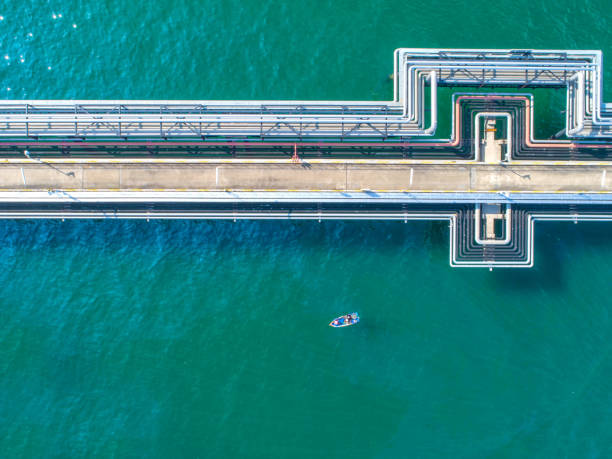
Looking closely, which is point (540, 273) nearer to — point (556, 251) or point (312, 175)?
point (556, 251)

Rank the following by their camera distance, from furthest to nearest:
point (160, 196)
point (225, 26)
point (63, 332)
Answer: point (225, 26) → point (63, 332) → point (160, 196)

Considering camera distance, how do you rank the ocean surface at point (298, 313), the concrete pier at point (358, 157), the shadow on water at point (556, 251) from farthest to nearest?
the shadow on water at point (556, 251) → the ocean surface at point (298, 313) → the concrete pier at point (358, 157)

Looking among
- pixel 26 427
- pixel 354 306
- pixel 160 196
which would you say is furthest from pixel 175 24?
pixel 26 427

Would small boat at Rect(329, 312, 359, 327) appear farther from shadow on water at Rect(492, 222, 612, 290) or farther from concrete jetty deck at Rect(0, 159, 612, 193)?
shadow on water at Rect(492, 222, 612, 290)

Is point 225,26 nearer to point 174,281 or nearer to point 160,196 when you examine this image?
point 160,196

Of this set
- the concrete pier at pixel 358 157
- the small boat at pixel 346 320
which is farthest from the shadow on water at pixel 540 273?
the small boat at pixel 346 320

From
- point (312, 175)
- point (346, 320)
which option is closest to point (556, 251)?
point (346, 320)

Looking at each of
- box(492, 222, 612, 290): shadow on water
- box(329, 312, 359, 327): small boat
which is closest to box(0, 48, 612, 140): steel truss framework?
box(492, 222, 612, 290): shadow on water

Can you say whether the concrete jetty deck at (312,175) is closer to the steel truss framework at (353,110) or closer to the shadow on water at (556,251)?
the steel truss framework at (353,110)
